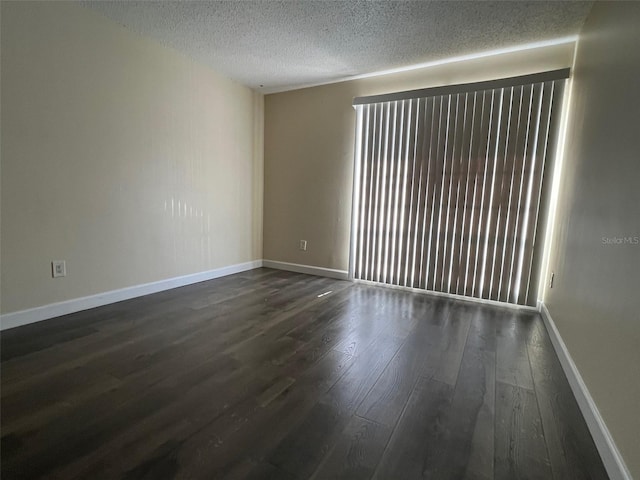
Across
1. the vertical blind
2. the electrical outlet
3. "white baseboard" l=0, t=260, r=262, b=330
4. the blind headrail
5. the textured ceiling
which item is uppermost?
the textured ceiling

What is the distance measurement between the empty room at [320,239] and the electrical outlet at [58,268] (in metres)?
0.05

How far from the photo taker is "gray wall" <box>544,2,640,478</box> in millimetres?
1121

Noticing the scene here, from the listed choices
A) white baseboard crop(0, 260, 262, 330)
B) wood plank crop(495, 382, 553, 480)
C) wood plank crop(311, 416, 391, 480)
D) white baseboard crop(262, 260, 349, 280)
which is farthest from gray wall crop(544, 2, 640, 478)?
white baseboard crop(0, 260, 262, 330)

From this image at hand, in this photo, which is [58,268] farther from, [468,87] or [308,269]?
[468,87]

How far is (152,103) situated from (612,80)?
3542mm

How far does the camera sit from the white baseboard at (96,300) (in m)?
2.18

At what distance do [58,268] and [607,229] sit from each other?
11.8ft

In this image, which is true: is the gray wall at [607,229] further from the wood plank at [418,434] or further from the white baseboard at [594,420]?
the wood plank at [418,434]

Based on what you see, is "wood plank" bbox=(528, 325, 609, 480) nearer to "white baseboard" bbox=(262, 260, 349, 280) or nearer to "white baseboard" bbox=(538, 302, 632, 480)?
"white baseboard" bbox=(538, 302, 632, 480)

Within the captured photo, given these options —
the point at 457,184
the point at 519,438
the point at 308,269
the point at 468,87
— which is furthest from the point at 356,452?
the point at 468,87

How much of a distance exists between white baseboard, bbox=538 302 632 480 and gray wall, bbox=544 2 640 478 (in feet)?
0.12

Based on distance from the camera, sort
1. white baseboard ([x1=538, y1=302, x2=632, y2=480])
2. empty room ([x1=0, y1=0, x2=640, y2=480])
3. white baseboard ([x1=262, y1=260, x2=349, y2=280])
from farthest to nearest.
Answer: white baseboard ([x1=262, y1=260, x2=349, y2=280]) < empty room ([x1=0, y1=0, x2=640, y2=480]) < white baseboard ([x1=538, y1=302, x2=632, y2=480])

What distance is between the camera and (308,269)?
4211 mm

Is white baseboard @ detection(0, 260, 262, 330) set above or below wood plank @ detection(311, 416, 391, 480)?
above
